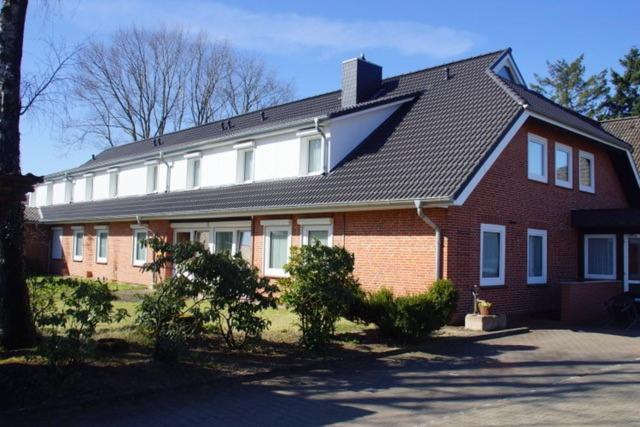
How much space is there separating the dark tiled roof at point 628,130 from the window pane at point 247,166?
53.2ft

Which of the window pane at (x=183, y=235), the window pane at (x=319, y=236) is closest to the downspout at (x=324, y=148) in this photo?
the window pane at (x=319, y=236)

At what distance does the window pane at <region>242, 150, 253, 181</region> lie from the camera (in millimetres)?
21500

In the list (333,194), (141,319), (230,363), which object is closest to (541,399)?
(230,363)

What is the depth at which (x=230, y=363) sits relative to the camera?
32.2ft

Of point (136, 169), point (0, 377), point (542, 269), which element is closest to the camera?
point (0, 377)

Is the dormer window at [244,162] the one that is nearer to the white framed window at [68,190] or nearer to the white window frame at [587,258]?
the white window frame at [587,258]

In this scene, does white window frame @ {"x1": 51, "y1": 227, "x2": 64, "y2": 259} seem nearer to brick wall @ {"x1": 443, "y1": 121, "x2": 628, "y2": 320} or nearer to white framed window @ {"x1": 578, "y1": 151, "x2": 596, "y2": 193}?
brick wall @ {"x1": 443, "y1": 121, "x2": 628, "y2": 320}

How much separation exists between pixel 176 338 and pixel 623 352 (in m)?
8.52

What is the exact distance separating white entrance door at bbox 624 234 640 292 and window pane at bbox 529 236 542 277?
3.13 metres

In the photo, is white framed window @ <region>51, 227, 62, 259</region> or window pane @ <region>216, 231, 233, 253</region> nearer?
window pane @ <region>216, 231, 233, 253</region>

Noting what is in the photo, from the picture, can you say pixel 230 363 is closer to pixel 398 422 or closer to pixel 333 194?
pixel 398 422

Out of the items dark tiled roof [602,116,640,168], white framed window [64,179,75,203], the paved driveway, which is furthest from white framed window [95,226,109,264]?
dark tiled roof [602,116,640,168]

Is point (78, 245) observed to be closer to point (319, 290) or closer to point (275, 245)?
point (275, 245)

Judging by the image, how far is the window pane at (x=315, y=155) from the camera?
19.0m
